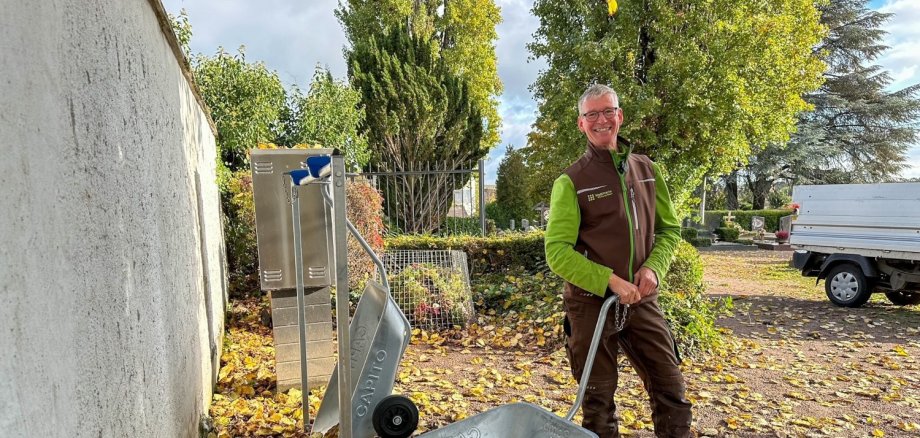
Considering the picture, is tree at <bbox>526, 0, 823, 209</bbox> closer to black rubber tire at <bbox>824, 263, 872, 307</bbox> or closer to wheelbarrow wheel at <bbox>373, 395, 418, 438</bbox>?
black rubber tire at <bbox>824, 263, 872, 307</bbox>

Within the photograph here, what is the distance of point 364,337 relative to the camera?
240 centimetres

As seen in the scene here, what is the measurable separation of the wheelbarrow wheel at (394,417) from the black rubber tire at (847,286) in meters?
7.62

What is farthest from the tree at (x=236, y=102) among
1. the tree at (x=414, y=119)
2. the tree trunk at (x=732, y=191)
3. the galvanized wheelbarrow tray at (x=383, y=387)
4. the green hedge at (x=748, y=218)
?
the tree trunk at (x=732, y=191)

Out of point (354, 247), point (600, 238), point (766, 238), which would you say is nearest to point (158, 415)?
point (600, 238)

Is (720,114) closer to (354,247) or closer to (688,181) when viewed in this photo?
(688,181)

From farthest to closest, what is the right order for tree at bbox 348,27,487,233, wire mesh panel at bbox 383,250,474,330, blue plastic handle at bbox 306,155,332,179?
tree at bbox 348,27,487,233 < wire mesh panel at bbox 383,250,474,330 < blue plastic handle at bbox 306,155,332,179

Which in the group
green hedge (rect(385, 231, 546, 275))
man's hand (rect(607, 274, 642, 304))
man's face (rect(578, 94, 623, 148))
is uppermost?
man's face (rect(578, 94, 623, 148))

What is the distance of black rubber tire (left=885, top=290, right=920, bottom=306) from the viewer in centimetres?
736

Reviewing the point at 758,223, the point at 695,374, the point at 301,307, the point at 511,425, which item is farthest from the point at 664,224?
the point at 758,223

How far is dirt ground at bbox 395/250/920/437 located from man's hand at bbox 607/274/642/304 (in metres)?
1.32

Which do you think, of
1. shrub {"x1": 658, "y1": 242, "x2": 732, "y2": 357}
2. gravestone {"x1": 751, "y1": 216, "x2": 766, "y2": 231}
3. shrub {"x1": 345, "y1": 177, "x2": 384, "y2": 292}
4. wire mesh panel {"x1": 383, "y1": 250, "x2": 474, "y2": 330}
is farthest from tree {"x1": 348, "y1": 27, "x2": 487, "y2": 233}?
gravestone {"x1": 751, "y1": 216, "x2": 766, "y2": 231}

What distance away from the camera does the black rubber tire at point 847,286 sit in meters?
7.24

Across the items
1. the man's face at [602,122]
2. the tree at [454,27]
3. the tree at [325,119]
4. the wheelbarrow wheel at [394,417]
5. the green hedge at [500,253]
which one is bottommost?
the wheelbarrow wheel at [394,417]

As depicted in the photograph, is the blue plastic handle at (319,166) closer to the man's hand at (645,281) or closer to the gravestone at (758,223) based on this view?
the man's hand at (645,281)
